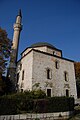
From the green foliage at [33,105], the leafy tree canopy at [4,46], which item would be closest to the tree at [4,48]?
the leafy tree canopy at [4,46]

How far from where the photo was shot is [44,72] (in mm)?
20141

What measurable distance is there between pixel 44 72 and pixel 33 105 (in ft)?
27.3

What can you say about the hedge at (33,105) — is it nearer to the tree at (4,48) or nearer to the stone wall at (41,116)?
the stone wall at (41,116)

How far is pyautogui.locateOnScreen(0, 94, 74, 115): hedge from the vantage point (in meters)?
11.4

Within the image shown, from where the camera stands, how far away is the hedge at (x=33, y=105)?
11.4 meters

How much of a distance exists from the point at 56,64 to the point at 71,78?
163 inches

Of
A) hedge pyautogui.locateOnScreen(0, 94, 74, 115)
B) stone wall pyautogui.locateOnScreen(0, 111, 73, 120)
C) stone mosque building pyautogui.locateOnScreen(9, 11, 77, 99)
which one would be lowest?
stone wall pyautogui.locateOnScreen(0, 111, 73, 120)

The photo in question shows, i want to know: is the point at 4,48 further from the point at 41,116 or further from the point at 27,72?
the point at 41,116

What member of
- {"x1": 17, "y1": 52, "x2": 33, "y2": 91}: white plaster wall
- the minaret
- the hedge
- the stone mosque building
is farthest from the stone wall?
the minaret

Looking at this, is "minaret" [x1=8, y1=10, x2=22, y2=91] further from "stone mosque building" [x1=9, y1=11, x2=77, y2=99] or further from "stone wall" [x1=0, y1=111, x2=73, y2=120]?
"stone wall" [x1=0, y1=111, x2=73, y2=120]

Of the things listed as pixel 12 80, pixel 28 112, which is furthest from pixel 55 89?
pixel 28 112

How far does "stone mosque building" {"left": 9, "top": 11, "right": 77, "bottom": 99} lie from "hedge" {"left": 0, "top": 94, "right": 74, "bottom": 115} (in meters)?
5.41

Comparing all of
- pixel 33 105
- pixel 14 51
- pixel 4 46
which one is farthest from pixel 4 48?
pixel 33 105

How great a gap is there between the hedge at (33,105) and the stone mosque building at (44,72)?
5.41 m
